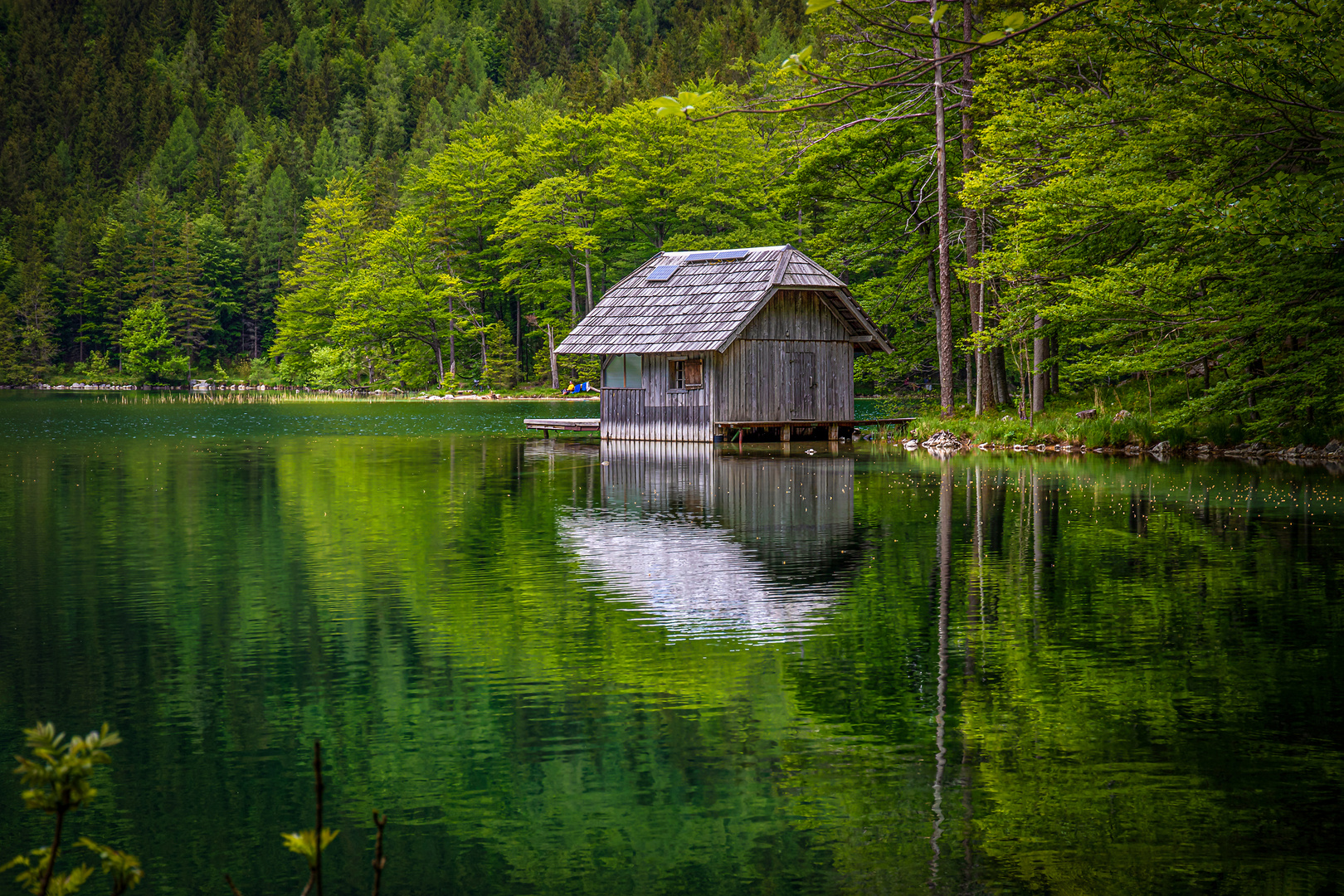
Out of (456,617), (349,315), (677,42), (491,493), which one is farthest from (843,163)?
(677,42)

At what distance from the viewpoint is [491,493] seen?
82.9ft

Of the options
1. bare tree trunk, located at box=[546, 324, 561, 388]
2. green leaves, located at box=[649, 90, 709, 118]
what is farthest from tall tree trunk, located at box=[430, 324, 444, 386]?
green leaves, located at box=[649, 90, 709, 118]

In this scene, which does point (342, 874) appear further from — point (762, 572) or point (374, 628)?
point (762, 572)

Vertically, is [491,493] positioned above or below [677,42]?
below

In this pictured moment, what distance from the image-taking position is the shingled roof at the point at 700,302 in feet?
134

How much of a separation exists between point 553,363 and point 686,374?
48.6m

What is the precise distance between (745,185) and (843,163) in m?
30.2

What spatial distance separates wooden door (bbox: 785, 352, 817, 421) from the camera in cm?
4275

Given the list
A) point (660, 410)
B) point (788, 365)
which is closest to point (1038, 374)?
point (788, 365)

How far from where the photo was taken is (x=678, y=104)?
193 inches

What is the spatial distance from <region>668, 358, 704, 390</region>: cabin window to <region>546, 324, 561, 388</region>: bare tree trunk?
46.7 meters

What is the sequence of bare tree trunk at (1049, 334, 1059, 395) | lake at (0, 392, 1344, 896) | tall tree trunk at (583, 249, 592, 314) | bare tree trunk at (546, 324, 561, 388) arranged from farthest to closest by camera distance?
bare tree trunk at (546, 324, 561, 388) < tall tree trunk at (583, 249, 592, 314) < bare tree trunk at (1049, 334, 1059, 395) < lake at (0, 392, 1344, 896)

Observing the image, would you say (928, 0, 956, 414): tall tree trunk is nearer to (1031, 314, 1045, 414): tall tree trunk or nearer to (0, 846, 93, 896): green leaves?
(1031, 314, 1045, 414): tall tree trunk

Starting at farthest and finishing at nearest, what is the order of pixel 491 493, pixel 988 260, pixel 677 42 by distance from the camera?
1. pixel 677 42
2. pixel 988 260
3. pixel 491 493
